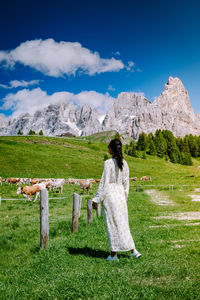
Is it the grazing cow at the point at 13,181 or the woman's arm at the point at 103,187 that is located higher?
the woman's arm at the point at 103,187

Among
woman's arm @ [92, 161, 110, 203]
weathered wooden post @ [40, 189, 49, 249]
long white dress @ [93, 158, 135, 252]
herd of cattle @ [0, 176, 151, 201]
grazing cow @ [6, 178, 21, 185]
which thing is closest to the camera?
long white dress @ [93, 158, 135, 252]

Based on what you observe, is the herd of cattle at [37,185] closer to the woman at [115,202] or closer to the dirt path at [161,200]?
the dirt path at [161,200]

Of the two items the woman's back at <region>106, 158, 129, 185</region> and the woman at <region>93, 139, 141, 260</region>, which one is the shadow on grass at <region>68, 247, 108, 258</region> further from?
the woman's back at <region>106, 158, 129, 185</region>

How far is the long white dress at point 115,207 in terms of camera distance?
632 cm

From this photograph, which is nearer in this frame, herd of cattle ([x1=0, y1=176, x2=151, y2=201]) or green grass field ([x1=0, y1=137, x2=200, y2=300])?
green grass field ([x1=0, y1=137, x2=200, y2=300])

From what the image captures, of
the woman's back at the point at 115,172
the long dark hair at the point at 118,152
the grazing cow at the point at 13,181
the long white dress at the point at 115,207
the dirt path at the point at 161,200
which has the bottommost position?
the dirt path at the point at 161,200

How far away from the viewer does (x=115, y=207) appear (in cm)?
643

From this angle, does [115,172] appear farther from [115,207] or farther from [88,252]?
[88,252]

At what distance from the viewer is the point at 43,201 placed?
26.1ft

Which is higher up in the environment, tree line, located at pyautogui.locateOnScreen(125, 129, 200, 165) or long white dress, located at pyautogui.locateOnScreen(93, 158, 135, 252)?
tree line, located at pyautogui.locateOnScreen(125, 129, 200, 165)

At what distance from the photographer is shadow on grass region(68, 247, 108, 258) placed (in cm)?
692

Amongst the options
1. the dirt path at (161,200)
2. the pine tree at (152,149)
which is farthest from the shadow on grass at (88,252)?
the pine tree at (152,149)

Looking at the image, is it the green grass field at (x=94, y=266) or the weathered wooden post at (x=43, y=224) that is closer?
the green grass field at (x=94, y=266)

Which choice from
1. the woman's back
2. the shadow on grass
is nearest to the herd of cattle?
the shadow on grass
